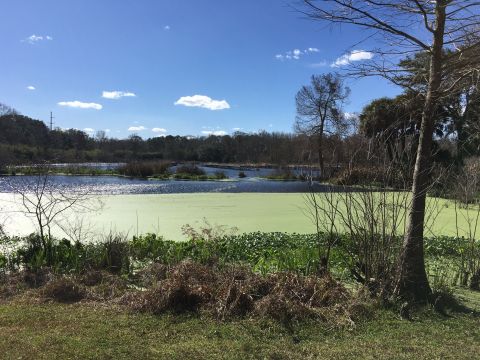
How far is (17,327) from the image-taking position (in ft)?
12.5

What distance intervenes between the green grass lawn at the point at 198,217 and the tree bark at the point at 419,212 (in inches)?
177

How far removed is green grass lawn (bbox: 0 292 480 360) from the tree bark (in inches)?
16.2

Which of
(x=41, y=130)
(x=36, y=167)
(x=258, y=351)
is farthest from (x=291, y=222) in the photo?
(x=41, y=130)

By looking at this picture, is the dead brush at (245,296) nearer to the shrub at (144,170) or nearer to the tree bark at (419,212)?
the tree bark at (419,212)

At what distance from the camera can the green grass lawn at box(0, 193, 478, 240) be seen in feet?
38.0

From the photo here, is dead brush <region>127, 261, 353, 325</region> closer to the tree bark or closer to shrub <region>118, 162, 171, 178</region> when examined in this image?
the tree bark

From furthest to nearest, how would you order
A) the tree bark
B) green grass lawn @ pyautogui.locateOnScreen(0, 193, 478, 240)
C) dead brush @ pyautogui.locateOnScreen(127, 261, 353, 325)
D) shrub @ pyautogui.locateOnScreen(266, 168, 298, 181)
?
shrub @ pyautogui.locateOnScreen(266, 168, 298, 181)
green grass lawn @ pyautogui.locateOnScreen(0, 193, 478, 240)
the tree bark
dead brush @ pyautogui.locateOnScreen(127, 261, 353, 325)

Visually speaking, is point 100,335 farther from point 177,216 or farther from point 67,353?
point 177,216

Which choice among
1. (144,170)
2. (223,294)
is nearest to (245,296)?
(223,294)

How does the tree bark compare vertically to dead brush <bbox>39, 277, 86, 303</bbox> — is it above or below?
above

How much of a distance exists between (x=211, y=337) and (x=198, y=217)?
9824mm

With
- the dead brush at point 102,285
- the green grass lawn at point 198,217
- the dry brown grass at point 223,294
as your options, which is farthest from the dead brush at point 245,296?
the green grass lawn at point 198,217

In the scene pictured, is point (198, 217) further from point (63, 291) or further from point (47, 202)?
point (63, 291)

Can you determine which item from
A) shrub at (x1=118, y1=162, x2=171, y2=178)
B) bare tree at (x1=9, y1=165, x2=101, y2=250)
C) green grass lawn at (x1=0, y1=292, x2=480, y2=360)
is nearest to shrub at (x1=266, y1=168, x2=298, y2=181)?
shrub at (x1=118, y1=162, x2=171, y2=178)
